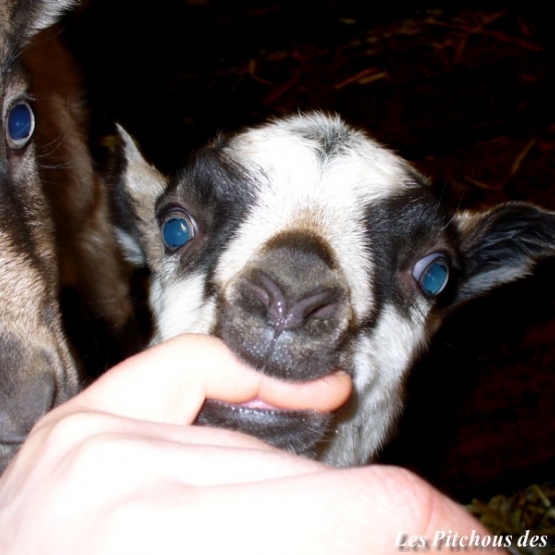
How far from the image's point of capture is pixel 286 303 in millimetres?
1971

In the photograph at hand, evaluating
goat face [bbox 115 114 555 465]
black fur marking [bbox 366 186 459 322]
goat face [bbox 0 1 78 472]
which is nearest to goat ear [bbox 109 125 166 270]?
goat face [bbox 115 114 555 465]

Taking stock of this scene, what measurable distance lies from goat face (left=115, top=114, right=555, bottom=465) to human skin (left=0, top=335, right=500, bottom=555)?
22.8 inches

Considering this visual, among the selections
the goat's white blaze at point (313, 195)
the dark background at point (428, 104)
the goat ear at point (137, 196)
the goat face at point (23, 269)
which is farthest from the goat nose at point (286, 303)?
the dark background at point (428, 104)

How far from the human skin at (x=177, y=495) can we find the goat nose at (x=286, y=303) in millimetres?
542

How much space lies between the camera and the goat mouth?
1.99 m

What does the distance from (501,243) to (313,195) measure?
1.07 metres

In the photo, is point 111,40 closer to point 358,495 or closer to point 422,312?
point 422,312

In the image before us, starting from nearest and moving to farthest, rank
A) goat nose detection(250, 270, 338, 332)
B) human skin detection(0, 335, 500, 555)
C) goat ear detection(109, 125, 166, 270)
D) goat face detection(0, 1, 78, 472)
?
human skin detection(0, 335, 500, 555) → goat nose detection(250, 270, 338, 332) → goat face detection(0, 1, 78, 472) → goat ear detection(109, 125, 166, 270)

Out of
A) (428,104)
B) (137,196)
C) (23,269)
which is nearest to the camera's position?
(23,269)

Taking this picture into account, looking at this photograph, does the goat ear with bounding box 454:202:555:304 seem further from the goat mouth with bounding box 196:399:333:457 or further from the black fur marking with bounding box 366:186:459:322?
the goat mouth with bounding box 196:399:333:457

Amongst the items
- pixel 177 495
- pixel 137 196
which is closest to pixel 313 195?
pixel 137 196

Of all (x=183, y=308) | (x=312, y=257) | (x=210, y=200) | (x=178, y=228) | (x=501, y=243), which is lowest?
(x=501, y=243)

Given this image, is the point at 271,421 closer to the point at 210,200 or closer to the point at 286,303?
the point at 286,303

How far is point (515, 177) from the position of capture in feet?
18.8
